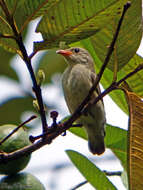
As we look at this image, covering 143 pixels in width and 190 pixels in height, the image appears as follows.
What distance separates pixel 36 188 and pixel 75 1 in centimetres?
112

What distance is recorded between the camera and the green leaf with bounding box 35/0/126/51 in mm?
1841

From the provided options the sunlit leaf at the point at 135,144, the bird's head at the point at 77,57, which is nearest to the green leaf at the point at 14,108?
the bird's head at the point at 77,57

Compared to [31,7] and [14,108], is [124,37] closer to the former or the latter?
[31,7]

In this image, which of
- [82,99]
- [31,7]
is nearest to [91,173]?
[31,7]

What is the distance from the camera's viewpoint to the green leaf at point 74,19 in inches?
72.5

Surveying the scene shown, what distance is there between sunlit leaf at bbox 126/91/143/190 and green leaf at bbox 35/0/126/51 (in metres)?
0.36

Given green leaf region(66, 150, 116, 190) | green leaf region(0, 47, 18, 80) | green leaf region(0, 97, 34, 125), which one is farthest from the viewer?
green leaf region(0, 47, 18, 80)

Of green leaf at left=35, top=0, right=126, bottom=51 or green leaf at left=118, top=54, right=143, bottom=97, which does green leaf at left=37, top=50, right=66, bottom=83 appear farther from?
green leaf at left=35, top=0, right=126, bottom=51

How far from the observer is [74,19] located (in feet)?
6.24

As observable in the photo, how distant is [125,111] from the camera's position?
8.80 ft

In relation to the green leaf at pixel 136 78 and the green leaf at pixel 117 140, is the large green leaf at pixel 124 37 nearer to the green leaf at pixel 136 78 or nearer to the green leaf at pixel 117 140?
the green leaf at pixel 136 78

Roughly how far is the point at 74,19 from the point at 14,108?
81.4 inches

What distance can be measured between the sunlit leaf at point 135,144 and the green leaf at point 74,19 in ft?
1.19

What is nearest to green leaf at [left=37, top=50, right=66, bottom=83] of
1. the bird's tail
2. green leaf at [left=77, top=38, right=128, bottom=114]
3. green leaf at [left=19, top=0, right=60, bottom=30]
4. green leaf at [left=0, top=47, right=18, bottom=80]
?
green leaf at [left=0, top=47, right=18, bottom=80]
